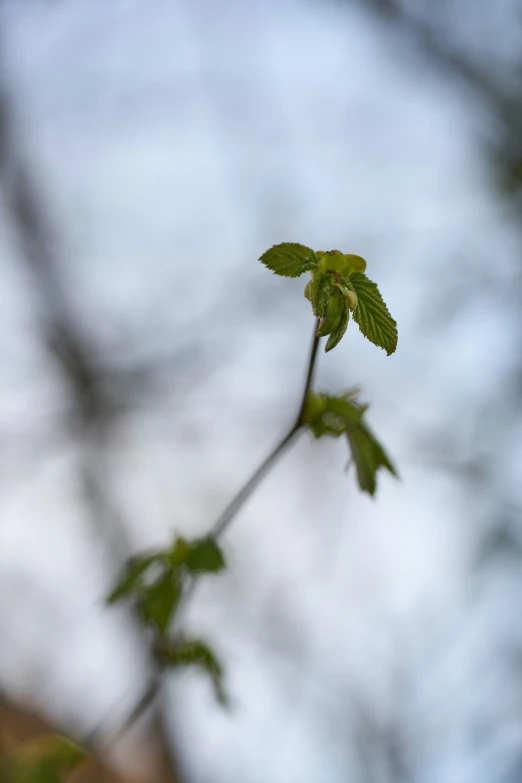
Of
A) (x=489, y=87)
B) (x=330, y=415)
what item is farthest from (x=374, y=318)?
(x=489, y=87)

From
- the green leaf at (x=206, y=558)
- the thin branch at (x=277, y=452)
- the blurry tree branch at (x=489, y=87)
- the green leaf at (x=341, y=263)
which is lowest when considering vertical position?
the green leaf at (x=206, y=558)

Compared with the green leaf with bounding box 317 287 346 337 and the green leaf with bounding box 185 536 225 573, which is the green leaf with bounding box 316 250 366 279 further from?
the green leaf with bounding box 185 536 225 573

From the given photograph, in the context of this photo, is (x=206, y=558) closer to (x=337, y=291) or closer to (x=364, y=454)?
(x=364, y=454)

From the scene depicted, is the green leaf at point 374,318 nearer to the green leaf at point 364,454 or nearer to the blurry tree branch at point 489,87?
the green leaf at point 364,454

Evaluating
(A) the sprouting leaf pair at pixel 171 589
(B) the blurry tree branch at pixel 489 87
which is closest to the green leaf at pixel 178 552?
(A) the sprouting leaf pair at pixel 171 589

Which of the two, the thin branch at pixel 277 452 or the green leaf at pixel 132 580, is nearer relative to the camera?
the thin branch at pixel 277 452

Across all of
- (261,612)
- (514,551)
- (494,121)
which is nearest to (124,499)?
(261,612)
